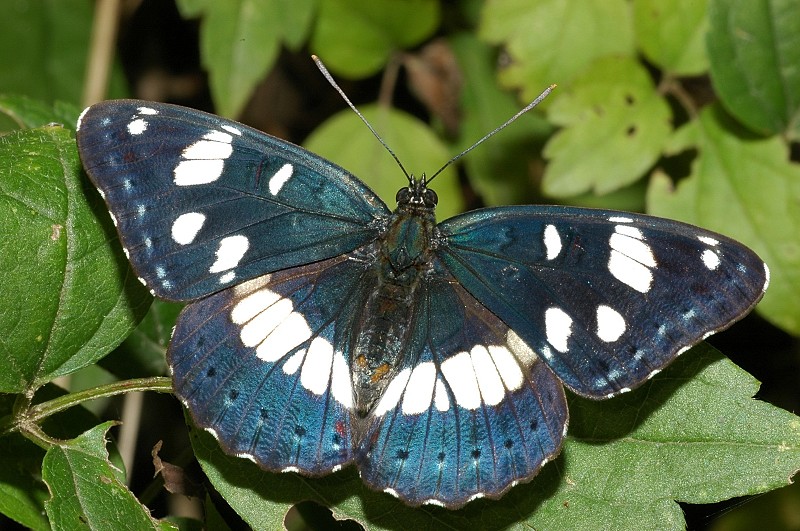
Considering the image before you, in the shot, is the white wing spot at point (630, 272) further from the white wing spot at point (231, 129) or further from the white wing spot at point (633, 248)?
the white wing spot at point (231, 129)

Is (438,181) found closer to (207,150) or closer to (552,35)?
(552,35)

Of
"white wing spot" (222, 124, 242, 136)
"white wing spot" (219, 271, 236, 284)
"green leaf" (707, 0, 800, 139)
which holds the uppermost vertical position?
"white wing spot" (222, 124, 242, 136)

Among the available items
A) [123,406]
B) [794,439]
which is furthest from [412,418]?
A: [123,406]

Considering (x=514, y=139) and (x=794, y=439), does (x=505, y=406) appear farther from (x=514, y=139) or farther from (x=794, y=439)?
(x=514, y=139)

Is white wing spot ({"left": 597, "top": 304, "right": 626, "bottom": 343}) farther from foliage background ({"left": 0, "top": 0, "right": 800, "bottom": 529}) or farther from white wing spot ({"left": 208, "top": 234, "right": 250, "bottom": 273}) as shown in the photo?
white wing spot ({"left": 208, "top": 234, "right": 250, "bottom": 273})

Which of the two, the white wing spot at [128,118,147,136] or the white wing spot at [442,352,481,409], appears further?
the white wing spot at [128,118,147,136]

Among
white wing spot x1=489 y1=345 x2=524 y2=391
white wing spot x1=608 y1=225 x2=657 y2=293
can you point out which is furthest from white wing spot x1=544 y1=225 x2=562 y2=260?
white wing spot x1=489 y1=345 x2=524 y2=391

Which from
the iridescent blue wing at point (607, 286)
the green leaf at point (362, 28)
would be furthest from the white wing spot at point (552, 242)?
the green leaf at point (362, 28)

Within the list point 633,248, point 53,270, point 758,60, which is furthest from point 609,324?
point 758,60
